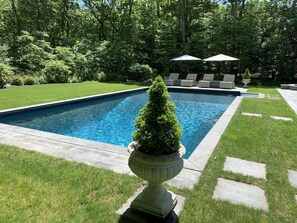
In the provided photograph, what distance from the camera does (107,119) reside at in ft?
27.1

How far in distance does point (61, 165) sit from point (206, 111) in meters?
7.32

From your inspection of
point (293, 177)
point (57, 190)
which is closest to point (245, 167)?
point (293, 177)

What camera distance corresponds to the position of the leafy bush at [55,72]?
15047 millimetres

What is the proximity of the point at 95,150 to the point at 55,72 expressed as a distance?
1264 centimetres

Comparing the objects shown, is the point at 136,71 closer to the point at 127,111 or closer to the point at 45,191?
the point at 127,111

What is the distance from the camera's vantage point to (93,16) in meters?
25.7

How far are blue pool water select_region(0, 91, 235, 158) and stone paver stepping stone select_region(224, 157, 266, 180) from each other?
154 centimetres

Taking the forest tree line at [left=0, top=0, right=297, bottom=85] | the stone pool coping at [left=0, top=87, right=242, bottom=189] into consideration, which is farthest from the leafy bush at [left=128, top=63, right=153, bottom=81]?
the stone pool coping at [left=0, top=87, right=242, bottom=189]

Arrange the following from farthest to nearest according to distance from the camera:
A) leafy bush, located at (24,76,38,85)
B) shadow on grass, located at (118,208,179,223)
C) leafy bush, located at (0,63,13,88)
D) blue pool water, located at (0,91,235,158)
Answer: leafy bush, located at (24,76,38,85) < leafy bush, located at (0,63,13,88) < blue pool water, located at (0,91,235,158) < shadow on grass, located at (118,208,179,223)

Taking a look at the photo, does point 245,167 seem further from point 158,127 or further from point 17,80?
point 17,80

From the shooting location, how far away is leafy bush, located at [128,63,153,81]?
18.1m

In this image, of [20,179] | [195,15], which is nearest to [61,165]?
[20,179]

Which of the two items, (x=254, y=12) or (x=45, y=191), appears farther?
(x=254, y=12)

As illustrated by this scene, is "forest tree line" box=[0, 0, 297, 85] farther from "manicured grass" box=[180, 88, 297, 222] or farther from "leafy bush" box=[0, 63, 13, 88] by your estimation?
"manicured grass" box=[180, 88, 297, 222]
